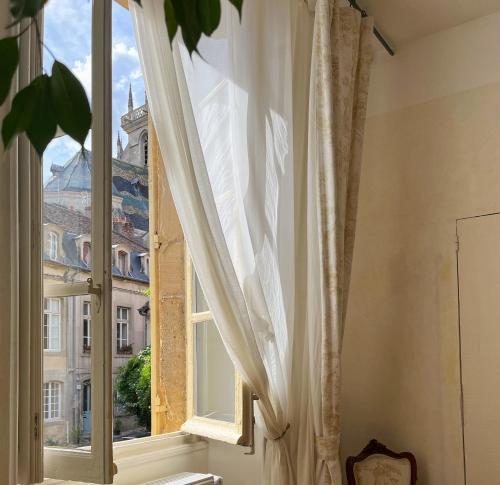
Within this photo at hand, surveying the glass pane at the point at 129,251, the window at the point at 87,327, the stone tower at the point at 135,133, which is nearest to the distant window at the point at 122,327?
the glass pane at the point at 129,251

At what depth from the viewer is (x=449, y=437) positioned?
2.93m

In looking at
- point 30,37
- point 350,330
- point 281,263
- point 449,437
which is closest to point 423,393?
point 449,437

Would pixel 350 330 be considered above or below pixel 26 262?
below

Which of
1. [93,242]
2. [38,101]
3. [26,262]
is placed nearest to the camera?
[38,101]

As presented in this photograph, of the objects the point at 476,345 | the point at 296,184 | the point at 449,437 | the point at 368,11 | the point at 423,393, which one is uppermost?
the point at 368,11

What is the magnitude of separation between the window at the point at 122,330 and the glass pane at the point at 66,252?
6.02 metres

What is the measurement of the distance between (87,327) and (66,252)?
0.25m

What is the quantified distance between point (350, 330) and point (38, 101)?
2.95 metres

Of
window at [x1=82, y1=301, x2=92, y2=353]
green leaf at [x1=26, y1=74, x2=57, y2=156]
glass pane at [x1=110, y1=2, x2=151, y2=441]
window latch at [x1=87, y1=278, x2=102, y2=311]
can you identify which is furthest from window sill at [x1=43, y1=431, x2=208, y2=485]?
glass pane at [x1=110, y1=2, x2=151, y2=441]

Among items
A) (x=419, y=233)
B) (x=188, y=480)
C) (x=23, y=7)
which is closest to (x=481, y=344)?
(x=419, y=233)

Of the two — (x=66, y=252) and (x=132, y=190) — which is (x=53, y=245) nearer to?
(x=66, y=252)

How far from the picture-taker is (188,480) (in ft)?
8.16

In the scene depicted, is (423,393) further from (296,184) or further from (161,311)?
(161,311)

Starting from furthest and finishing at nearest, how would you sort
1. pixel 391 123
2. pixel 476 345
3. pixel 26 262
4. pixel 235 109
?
1. pixel 391 123
2. pixel 476 345
3. pixel 235 109
4. pixel 26 262
